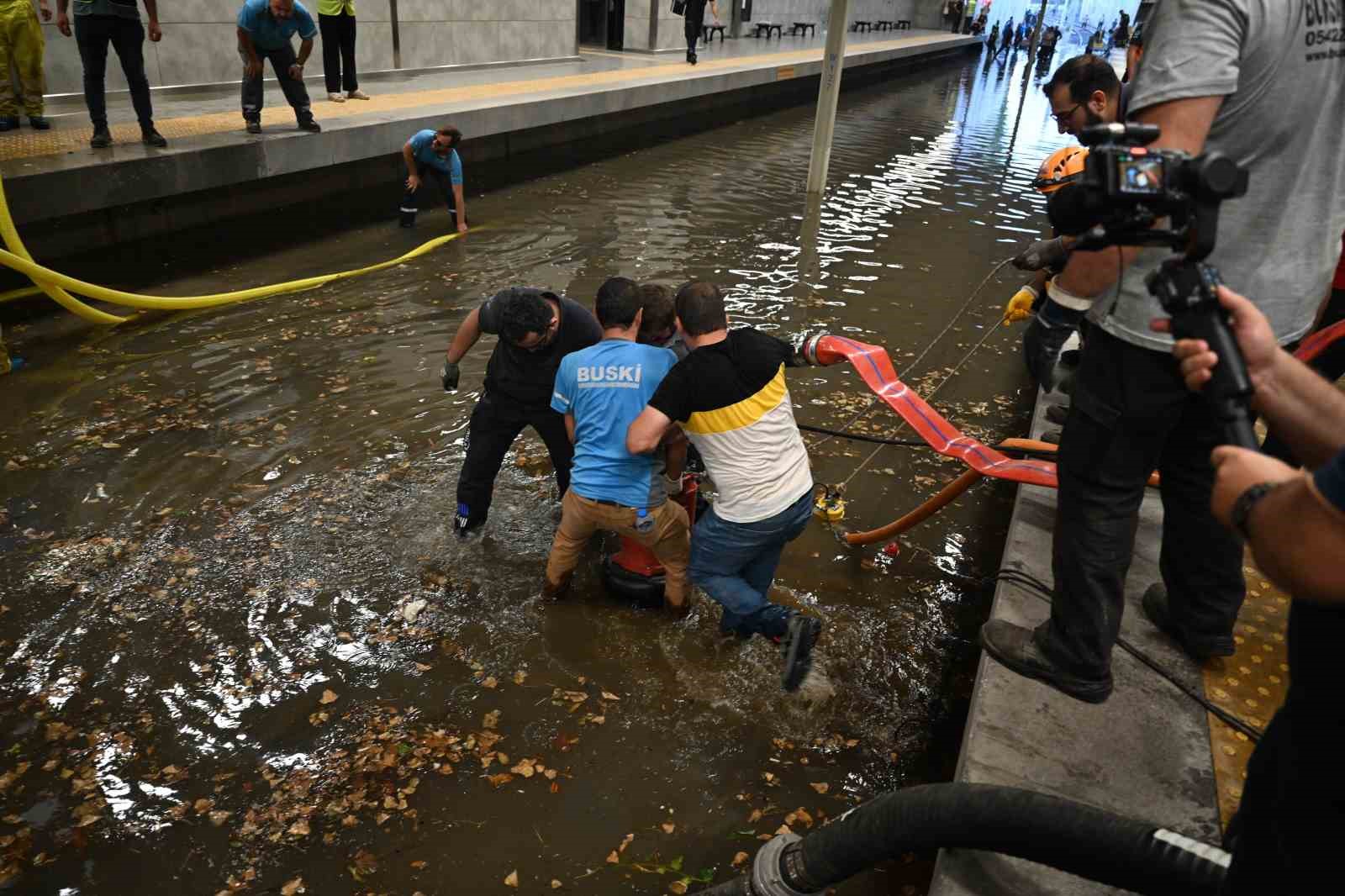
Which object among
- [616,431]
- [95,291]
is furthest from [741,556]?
[95,291]

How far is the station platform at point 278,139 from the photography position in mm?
7152

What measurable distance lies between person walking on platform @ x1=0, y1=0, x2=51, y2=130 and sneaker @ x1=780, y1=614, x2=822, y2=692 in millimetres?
8739

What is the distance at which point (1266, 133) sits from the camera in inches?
82.2

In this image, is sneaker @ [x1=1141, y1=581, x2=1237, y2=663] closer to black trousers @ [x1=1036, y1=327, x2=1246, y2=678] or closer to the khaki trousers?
black trousers @ [x1=1036, y1=327, x2=1246, y2=678]

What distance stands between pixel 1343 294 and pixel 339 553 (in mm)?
4930

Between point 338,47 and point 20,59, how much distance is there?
12.6 ft

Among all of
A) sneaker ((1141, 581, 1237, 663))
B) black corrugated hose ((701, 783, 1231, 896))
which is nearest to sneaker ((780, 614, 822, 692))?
black corrugated hose ((701, 783, 1231, 896))

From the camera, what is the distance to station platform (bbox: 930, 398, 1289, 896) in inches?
89.9

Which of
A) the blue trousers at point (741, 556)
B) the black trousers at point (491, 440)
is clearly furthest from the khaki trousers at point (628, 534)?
the black trousers at point (491, 440)

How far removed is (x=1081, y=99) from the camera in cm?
445

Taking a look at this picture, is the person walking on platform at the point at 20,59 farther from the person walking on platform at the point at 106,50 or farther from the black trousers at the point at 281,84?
the black trousers at the point at 281,84

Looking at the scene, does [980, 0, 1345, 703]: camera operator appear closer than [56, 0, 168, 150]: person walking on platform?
Yes

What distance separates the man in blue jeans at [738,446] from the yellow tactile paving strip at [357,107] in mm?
6822

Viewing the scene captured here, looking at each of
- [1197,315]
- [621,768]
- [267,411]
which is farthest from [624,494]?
[267,411]
